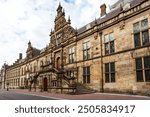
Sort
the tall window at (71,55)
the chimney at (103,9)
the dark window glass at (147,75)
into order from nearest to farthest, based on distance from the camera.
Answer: the dark window glass at (147,75)
the chimney at (103,9)
the tall window at (71,55)

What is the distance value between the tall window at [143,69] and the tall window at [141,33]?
155cm

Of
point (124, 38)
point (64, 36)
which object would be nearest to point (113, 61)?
point (124, 38)

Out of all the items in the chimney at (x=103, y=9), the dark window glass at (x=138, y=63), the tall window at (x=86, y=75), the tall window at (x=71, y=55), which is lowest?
the tall window at (x=86, y=75)

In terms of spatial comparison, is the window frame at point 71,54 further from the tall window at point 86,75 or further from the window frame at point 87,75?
the tall window at point 86,75

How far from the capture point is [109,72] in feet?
65.1

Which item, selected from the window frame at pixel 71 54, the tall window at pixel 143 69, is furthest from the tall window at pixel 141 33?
the window frame at pixel 71 54

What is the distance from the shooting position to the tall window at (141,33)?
16406 mm

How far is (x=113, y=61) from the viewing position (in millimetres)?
19484

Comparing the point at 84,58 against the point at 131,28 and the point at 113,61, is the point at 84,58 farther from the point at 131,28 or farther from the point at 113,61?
the point at 131,28

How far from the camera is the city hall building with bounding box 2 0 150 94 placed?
16641 millimetres

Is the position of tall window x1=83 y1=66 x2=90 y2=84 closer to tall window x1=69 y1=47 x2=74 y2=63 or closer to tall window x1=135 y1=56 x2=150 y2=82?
tall window x1=69 y1=47 x2=74 y2=63

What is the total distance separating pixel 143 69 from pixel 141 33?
3.52 metres

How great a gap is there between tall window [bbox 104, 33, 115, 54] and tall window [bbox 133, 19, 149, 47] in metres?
3.24

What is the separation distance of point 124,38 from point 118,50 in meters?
1.46
